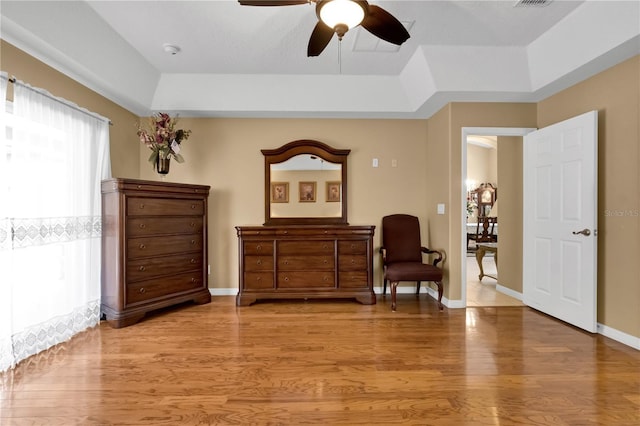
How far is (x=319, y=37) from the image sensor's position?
2.26 meters

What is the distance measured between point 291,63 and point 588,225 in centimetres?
351

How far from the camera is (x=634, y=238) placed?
2.77 m

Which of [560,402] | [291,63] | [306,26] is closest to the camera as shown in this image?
[560,402]

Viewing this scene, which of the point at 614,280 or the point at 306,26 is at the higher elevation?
the point at 306,26

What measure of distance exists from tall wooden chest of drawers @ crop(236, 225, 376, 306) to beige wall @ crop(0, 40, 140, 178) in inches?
67.2

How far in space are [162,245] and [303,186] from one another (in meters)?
1.91

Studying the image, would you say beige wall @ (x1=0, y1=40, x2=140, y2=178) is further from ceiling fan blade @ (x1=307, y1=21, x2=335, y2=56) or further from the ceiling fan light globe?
the ceiling fan light globe

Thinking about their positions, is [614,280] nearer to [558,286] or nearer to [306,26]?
[558,286]

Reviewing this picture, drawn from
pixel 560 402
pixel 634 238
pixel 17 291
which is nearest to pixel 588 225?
pixel 634 238

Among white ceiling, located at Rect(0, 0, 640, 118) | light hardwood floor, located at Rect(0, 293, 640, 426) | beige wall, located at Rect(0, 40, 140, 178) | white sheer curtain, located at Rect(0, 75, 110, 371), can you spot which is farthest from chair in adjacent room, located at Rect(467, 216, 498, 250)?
white sheer curtain, located at Rect(0, 75, 110, 371)

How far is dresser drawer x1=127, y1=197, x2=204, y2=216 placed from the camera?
10.9ft

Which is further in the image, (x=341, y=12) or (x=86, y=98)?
(x=86, y=98)

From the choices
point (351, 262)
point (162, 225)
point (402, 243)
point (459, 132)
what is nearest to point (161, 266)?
point (162, 225)

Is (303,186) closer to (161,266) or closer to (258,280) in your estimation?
(258,280)
